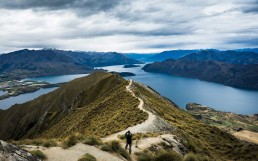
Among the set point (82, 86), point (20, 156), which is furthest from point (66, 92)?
point (20, 156)

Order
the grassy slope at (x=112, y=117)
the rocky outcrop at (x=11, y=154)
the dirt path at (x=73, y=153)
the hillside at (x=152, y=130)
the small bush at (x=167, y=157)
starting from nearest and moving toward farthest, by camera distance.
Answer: the rocky outcrop at (x=11, y=154) < the dirt path at (x=73, y=153) < the small bush at (x=167, y=157) < the hillside at (x=152, y=130) < the grassy slope at (x=112, y=117)

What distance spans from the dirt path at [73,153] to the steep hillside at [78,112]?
1941 centimetres

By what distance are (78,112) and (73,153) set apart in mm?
68015

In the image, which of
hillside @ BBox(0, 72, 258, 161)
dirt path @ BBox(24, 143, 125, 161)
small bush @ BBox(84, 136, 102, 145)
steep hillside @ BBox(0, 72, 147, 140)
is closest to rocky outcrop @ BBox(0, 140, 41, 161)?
dirt path @ BBox(24, 143, 125, 161)

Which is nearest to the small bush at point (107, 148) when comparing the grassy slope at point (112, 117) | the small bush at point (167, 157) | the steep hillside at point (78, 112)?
the small bush at point (167, 157)

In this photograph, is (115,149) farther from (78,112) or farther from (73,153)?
(78,112)

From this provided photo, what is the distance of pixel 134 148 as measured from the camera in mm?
34531

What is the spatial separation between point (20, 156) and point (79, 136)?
14.7 m

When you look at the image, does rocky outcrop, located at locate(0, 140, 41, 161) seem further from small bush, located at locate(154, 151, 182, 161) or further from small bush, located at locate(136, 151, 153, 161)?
small bush, located at locate(154, 151, 182, 161)

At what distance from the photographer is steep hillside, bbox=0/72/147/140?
6178 cm

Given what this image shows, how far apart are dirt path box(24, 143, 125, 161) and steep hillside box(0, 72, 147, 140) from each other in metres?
19.4

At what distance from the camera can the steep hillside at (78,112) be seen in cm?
6178

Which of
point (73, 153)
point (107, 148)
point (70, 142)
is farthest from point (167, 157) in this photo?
point (70, 142)

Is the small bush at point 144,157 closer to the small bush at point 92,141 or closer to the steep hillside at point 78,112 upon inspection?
the small bush at point 92,141
